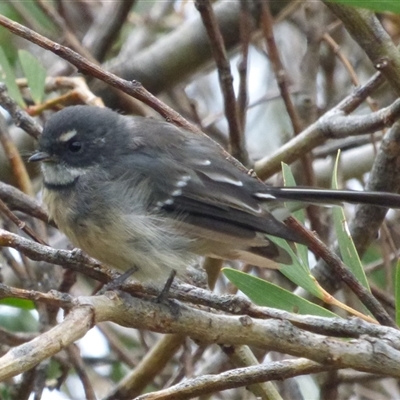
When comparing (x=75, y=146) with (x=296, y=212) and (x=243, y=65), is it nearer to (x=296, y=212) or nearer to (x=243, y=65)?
(x=243, y=65)

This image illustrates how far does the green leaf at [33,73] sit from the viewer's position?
2852mm

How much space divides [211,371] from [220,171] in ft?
2.44

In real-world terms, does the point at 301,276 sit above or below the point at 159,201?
below

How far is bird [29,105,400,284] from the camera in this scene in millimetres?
2414

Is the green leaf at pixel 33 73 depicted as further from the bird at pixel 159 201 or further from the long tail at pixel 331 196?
the long tail at pixel 331 196

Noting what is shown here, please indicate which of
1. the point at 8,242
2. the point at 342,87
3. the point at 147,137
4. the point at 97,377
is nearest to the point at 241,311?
the point at 8,242

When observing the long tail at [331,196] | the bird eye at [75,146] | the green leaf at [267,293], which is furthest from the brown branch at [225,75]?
the green leaf at [267,293]

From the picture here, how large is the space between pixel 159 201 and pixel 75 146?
1.38ft

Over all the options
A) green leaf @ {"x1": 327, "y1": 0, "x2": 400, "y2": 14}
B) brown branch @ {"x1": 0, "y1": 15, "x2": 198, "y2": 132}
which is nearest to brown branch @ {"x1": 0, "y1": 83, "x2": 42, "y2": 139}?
brown branch @ {"x1": 0, "y1": 15, "x2": 198, "y2": 132}

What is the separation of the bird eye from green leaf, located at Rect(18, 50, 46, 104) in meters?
0.28

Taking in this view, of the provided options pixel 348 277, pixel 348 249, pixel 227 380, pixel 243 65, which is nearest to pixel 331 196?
pixel 348 249

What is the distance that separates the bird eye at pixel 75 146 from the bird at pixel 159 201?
0.08ft

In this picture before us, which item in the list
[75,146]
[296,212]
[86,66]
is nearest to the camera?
[86,66]

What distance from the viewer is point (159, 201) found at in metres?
2.53
